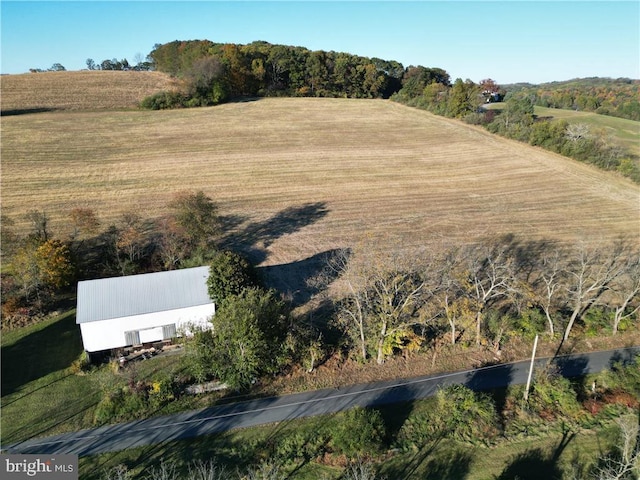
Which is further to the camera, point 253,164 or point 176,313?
point 253,164

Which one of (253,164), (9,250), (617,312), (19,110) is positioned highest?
(19,110)

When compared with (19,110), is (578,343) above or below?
below

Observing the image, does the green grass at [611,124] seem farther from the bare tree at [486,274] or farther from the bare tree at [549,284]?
the bare tree at [486,274]

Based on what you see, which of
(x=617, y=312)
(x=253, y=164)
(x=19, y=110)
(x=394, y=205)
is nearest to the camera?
(x=617, y=312)

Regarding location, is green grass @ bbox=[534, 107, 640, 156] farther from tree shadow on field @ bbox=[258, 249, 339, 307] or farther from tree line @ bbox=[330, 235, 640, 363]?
tree shadow on field @ bbox=[258, 249, 339, 307]

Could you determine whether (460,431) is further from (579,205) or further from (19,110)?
(19,110)

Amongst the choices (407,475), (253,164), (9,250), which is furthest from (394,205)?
(9,250)
